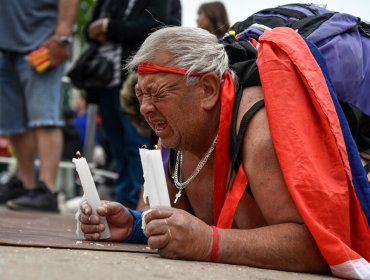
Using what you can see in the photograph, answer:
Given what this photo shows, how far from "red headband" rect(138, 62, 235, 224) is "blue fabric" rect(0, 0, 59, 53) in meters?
2.74

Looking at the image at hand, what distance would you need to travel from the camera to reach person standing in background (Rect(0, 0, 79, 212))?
536 cm

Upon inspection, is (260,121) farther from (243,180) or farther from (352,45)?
(352,45)

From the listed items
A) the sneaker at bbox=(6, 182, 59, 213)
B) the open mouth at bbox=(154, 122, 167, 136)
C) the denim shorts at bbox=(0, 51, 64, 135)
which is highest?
the open mouth at bbox=(154, 122, 167, 136)

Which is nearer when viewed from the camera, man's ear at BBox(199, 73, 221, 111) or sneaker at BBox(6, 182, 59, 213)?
man's ear at BBox(199, 73, 221, 111)

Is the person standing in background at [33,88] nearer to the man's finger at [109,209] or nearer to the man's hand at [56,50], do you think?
the man's hand at [56,50]

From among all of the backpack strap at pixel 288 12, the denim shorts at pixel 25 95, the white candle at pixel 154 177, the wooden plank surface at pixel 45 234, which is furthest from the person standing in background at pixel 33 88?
the white candle at pixel 154 177

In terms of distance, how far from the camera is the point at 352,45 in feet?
10.8

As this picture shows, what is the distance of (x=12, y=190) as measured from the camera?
19.1 ft

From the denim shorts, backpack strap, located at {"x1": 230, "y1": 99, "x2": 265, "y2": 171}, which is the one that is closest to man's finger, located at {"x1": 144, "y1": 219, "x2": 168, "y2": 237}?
backpack strap, located at {"x1": 230, "y1": 99, "x2": 265, "y2": 171}

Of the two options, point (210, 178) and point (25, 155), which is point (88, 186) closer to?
point (210, 178)

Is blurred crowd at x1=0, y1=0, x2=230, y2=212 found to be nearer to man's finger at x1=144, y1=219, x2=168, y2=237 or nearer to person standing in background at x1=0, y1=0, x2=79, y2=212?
person standing in background at x1=0, y1=0, x2=79, y2=212

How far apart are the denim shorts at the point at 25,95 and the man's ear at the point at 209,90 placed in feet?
8.36

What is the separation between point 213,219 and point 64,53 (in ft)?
8.23

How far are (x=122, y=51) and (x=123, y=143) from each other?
0.67 m
